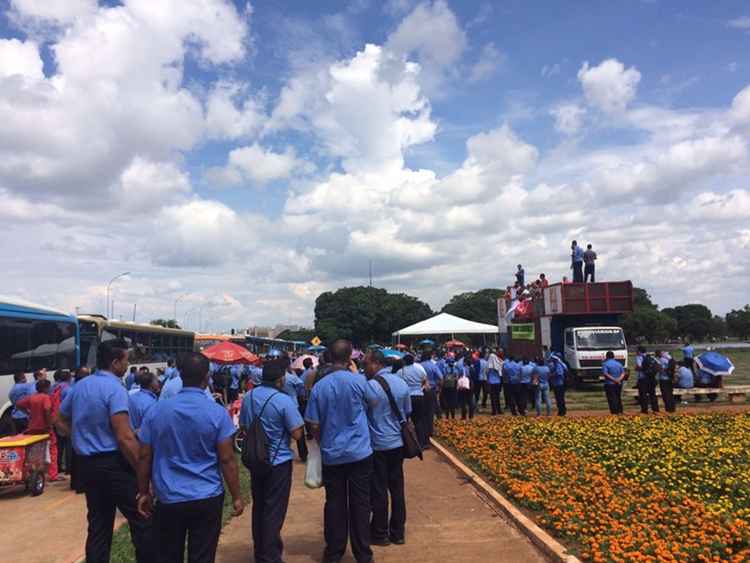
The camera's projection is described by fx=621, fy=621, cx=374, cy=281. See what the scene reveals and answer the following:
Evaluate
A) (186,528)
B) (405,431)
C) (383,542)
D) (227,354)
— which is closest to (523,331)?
(227,354)

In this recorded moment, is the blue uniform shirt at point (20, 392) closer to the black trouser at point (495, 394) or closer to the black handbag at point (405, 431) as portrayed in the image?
the black handbag at point (405, 431)

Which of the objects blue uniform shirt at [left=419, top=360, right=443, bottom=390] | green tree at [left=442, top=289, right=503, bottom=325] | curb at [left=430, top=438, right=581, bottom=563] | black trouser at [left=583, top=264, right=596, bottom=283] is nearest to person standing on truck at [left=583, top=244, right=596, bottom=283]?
black trouser at [left=583, top=264, right=596, bottom=283]

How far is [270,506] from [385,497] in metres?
1.52

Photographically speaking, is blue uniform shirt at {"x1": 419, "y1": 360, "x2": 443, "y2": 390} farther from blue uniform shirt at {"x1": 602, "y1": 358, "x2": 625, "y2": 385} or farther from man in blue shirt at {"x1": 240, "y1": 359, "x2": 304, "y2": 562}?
man in blue shirt at {"x1": 240, "y1": 359, "x2": 304, "y2": 562}

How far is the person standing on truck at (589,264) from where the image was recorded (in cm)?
2388

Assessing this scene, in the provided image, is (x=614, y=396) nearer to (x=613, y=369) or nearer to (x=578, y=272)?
(x=613, y=369)

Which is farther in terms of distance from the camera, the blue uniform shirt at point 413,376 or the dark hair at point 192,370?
the blue uniform shirt at point 413,376

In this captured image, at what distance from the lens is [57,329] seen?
15.8 meters

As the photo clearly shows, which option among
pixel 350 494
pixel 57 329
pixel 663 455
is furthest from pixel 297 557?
pixel 57 329

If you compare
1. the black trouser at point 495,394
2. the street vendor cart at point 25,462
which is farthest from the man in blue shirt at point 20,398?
the black trouser at point 495,394

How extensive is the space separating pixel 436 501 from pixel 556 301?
16712mm

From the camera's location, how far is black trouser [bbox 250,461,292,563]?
5.33 m

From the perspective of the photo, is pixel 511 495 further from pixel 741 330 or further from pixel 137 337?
pixel 741 330

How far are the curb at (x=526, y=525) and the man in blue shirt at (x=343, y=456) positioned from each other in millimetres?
1729
